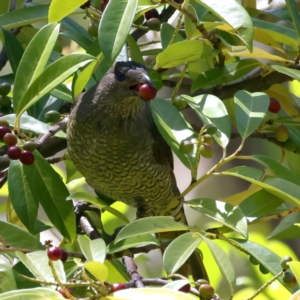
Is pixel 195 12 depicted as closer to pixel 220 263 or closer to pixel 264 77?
pixel 264 77

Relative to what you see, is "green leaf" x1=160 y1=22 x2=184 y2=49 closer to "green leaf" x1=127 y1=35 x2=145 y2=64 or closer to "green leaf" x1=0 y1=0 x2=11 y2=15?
"green leaf" x1=127 y1=35 x2=145 y2=64

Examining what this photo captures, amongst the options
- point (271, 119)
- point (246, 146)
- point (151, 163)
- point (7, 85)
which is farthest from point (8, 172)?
point (246, 146)

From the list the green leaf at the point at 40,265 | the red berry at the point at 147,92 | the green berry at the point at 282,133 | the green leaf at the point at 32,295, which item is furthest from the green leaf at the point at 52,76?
the green berry at the point at 282,133

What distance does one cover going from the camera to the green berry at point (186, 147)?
0.97 m

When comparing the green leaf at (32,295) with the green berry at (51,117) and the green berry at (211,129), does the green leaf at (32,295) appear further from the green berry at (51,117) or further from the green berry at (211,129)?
the green berry at (51,117)

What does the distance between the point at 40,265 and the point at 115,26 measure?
1.32 ft

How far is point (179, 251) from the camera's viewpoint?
0.82 m

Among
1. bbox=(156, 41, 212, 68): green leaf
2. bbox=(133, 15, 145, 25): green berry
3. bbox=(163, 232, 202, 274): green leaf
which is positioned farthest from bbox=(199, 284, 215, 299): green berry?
bbox=(133, 15, 145, 25): green berry

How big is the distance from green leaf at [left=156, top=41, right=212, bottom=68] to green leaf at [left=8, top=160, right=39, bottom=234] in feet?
1.21

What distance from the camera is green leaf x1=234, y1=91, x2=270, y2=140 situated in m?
1.02

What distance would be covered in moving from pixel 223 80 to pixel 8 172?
0.51 m

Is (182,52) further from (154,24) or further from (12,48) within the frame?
Result: (12,48)

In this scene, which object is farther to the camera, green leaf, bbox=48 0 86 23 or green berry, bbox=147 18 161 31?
green berry, bbox=147 18 161 31

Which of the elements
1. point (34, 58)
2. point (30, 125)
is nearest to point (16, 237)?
point (30, 125)
